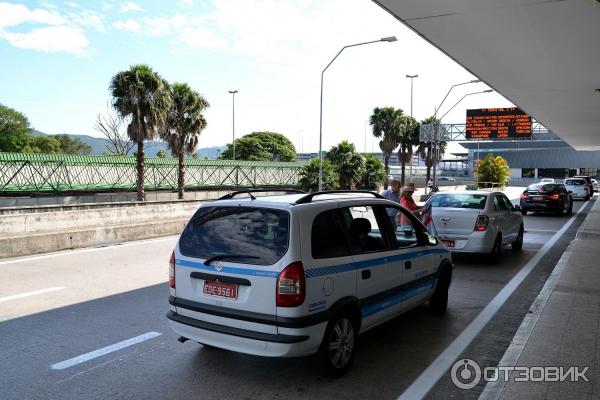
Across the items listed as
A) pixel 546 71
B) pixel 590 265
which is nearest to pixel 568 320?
pixel 590 265

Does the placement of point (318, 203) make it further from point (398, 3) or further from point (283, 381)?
point (398, 3)

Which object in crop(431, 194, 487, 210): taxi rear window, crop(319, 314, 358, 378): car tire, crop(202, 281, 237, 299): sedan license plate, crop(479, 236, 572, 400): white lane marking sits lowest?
crop(479, 236, 572, 400): white lane marking

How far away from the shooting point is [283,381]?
461 cm

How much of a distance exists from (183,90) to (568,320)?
29369 mm

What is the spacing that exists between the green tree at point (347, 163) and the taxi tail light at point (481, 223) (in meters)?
25.2

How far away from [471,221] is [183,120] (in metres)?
25.1

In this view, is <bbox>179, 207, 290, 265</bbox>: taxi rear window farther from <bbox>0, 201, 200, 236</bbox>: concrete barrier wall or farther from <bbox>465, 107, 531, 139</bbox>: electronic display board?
<bbox>465, 107, 531, 139</bbox>: electronic display board

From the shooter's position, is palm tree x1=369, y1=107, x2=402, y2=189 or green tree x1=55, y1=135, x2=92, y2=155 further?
green tree x1=55, y1=135, x2=92, y2=155

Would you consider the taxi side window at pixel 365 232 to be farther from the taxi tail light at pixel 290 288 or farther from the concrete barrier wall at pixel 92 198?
the concrete barrier wall at pixel 92 198

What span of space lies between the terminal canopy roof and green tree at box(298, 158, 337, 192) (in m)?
16.0

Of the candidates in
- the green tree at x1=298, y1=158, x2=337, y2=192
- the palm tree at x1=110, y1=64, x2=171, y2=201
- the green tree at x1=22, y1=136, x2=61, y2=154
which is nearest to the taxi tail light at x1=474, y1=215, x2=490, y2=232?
the palm tree at x1=110, y1=64, x2=171, y2=201

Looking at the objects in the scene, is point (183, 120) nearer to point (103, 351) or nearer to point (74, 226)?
point (74, 226)

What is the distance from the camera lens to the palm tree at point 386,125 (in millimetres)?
50344

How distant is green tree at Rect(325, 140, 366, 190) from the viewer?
117ft
